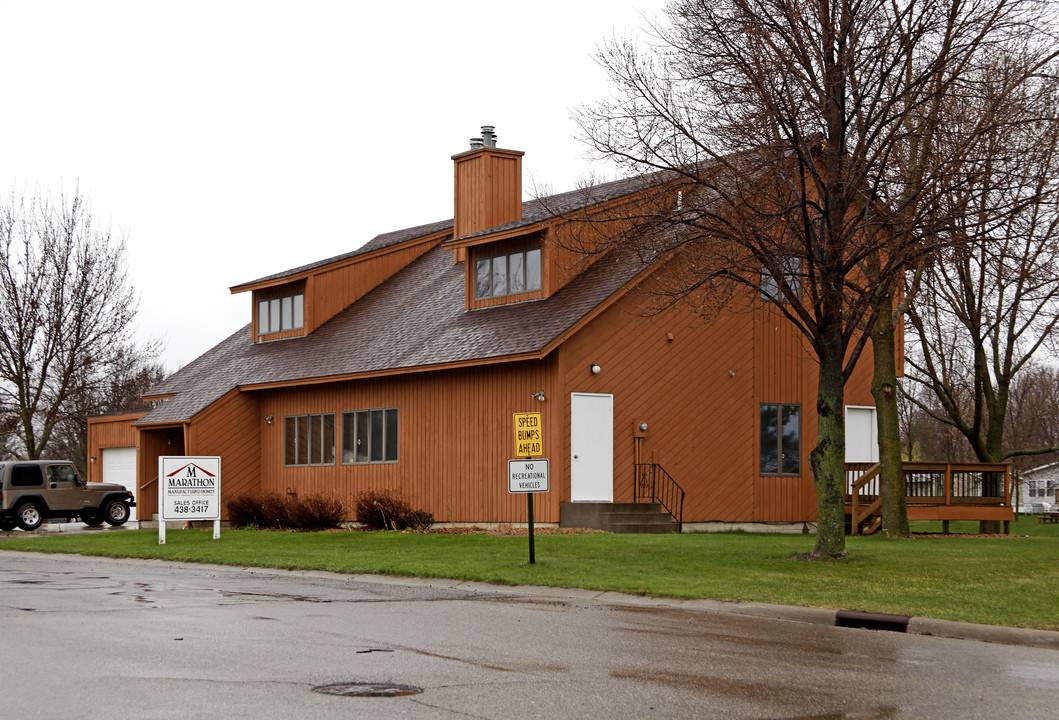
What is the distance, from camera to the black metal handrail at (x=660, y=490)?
26141mm

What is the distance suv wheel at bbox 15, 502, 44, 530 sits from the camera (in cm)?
3340

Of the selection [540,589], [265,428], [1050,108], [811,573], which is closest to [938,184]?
[1050,108]

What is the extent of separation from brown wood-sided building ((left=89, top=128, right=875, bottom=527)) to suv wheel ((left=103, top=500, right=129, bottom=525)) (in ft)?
4.05

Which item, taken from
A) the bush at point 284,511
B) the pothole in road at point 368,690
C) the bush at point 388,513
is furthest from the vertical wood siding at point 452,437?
the pothole in road at point 368,690

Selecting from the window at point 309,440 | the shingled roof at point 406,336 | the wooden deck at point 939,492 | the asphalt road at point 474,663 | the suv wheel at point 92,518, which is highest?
the shingled roof at point 406,336

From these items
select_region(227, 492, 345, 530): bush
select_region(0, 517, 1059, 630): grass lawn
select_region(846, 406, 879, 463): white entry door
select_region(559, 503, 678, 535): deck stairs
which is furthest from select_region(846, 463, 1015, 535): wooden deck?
select_region(227, 492, 345, 530): bush

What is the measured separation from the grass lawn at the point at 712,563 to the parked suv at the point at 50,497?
7706 mm

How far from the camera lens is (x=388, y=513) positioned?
→ 2670 cm

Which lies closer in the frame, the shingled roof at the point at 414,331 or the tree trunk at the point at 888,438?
the tree trunk at the point at 888,438

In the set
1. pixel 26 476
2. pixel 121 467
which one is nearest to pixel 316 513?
pixel 26 476

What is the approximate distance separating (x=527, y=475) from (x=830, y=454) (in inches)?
187

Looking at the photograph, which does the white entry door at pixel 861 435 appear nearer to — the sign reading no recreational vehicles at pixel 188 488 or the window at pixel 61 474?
the sign reading no recreational vehicles at pixel 188 488

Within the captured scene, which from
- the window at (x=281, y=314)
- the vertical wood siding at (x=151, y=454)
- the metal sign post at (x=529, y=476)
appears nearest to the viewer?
the metal sign post at (x=529, y=476)

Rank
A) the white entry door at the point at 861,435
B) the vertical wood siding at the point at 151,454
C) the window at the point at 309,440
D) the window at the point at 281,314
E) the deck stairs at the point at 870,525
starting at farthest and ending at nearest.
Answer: the window at the point at 281,314 < the vertical wood siding at the point at 151,454 < the window at the point at 309,440 < the white entry door at the point at 861,435 < the deck stairs at the point at 870,525
